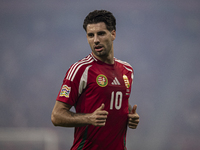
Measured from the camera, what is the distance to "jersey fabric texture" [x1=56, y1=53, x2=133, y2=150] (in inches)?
70.9

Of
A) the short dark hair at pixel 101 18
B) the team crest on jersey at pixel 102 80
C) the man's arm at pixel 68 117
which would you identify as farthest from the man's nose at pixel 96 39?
the man's arm at pixel 68 117

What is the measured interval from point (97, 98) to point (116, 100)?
17 centimetres

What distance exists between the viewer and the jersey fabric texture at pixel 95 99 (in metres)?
1.80

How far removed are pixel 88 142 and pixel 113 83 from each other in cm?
51

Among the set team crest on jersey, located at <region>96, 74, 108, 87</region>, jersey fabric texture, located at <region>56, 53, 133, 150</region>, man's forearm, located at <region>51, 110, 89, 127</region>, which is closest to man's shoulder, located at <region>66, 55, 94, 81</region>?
jersey fabric texture, located at <region>56, 53, 133, 150</region>

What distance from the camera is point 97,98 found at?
6.05 ft

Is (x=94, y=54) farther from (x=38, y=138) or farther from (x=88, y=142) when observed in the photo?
(x=38, y=138)

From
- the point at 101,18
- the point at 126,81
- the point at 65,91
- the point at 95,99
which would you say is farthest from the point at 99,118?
the point at 101,18

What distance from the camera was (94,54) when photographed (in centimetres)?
205

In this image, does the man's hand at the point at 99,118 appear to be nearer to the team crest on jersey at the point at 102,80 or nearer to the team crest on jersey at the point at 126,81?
the team crest on jersey at the point at 102,80

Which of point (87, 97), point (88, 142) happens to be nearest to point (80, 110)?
point (87, 97)

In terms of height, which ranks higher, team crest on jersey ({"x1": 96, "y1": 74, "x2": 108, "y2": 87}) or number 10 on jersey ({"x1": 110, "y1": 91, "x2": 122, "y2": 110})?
team crest on jersey ({"x1": 96, "y1": 74, "x2": 108, "y2": 87})

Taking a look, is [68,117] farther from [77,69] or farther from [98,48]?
[98,48]

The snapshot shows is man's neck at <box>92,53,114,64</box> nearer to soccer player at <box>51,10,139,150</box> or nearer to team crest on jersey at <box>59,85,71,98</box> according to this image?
soccer player at <box>51,10,139,150</box>
